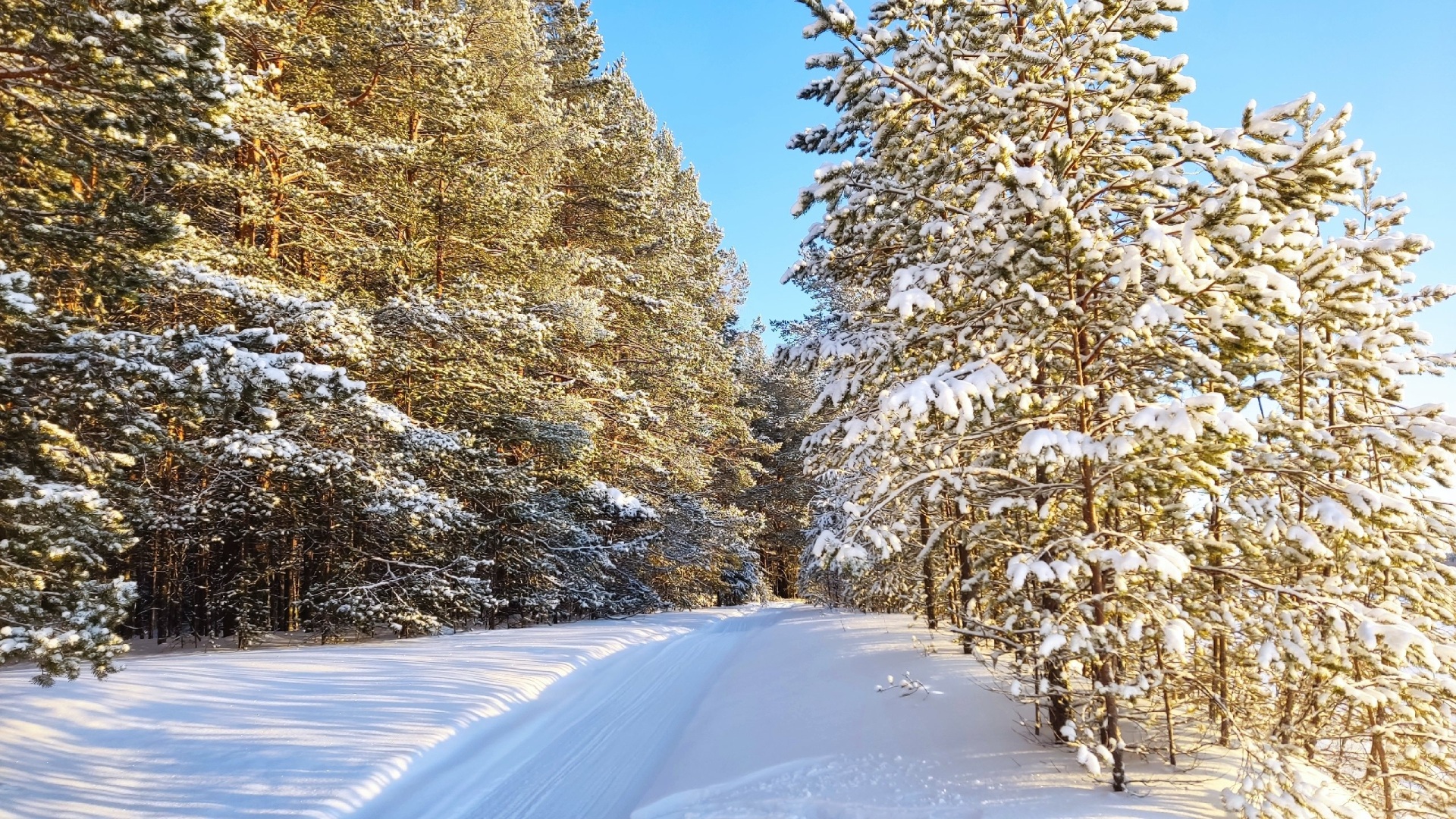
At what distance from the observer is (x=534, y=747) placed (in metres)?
6.56

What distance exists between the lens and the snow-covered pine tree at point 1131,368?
152 inches

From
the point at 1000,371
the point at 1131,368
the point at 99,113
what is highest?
the point at 99,113

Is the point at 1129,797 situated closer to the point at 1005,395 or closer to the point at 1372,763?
the point at 1372,763

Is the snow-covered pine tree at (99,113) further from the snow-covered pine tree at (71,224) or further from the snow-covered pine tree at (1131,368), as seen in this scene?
the snow-covered pine tree at (1131,368)

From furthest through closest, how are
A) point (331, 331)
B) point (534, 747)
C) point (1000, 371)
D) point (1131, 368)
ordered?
1. point (331, 331)
2. point (534, 747)
3. point (1131, 368)
4. point (1000, 371)

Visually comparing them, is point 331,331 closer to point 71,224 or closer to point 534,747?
point 71,224

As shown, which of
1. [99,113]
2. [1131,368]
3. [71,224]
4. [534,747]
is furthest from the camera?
[534,747]

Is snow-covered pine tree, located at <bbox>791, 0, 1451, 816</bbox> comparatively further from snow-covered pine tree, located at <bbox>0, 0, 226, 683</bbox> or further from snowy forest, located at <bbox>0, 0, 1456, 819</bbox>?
snow-covered pine tree, located at <bbox>0, 0, 226, 683</bbox>

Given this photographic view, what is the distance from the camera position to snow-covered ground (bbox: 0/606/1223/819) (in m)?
4.66

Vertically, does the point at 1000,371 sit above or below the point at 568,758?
above

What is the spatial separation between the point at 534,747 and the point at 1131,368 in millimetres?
6380

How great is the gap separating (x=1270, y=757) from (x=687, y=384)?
17751 millimetres

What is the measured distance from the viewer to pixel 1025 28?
627 cm

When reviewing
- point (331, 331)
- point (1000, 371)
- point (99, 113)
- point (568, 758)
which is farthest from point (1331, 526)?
point (331, 331)
